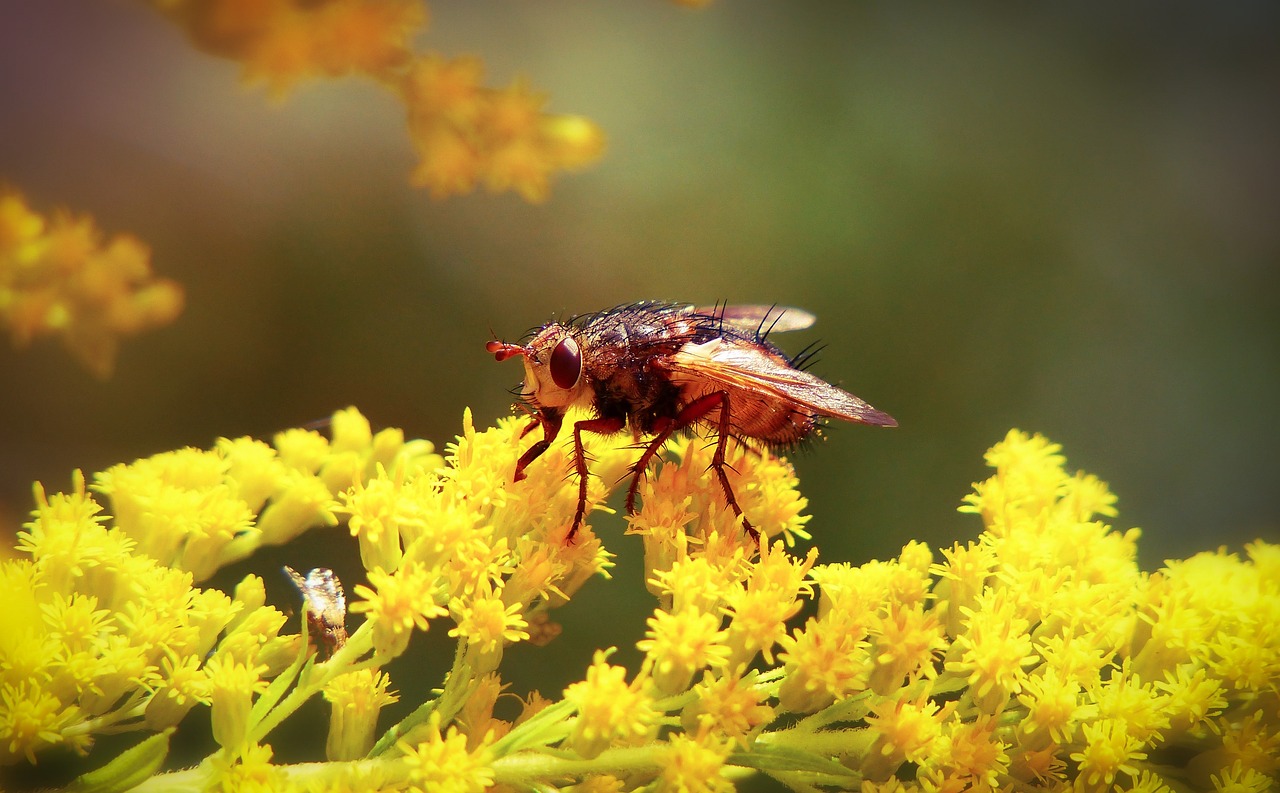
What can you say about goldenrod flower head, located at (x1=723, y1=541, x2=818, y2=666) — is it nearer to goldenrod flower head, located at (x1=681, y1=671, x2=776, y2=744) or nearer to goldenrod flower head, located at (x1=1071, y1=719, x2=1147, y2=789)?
goldenrod flower head, located at (x1=681, y1=671, x2=776, y2=744)

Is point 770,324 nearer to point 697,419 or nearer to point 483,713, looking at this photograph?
point 697,419

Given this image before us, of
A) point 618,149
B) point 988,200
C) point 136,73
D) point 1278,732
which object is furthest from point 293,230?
point 1278,732

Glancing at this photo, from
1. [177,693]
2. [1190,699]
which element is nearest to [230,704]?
[177,693]

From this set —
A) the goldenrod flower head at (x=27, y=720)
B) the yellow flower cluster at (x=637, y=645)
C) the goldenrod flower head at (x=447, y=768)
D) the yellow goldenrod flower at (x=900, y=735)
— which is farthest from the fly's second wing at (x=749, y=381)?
the goldenrod flower head at (x=27, y=720)

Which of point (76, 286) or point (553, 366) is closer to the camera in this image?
point (76, 286)

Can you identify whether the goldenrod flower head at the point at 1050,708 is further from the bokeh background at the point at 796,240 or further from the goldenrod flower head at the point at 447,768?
the goldenrod flower head at the point at 447,768

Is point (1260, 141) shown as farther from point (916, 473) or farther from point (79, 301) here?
point (79, 301)
